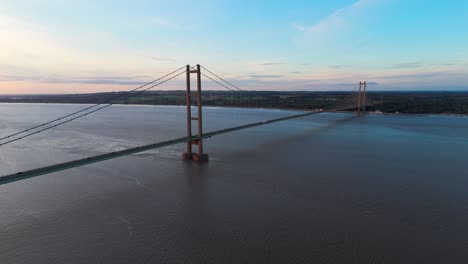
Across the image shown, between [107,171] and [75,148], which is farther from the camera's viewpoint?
[75,148]

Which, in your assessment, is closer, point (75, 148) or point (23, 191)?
point (23, 191)

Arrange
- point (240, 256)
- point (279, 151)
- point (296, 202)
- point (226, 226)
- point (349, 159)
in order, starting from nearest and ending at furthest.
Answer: point (240, 256), point (226, 226), point (296, 202), point (349, 159), point (279, 151)

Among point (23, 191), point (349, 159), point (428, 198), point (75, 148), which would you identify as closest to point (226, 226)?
point (428, 198)

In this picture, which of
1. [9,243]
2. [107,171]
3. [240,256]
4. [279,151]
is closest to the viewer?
[240,256]

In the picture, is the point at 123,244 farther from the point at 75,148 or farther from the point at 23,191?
the point at 75,148

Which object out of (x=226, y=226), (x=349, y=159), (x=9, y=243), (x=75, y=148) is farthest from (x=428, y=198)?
(x=75, y=148)

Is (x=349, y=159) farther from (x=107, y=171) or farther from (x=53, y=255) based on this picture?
(x=53, y=255)
